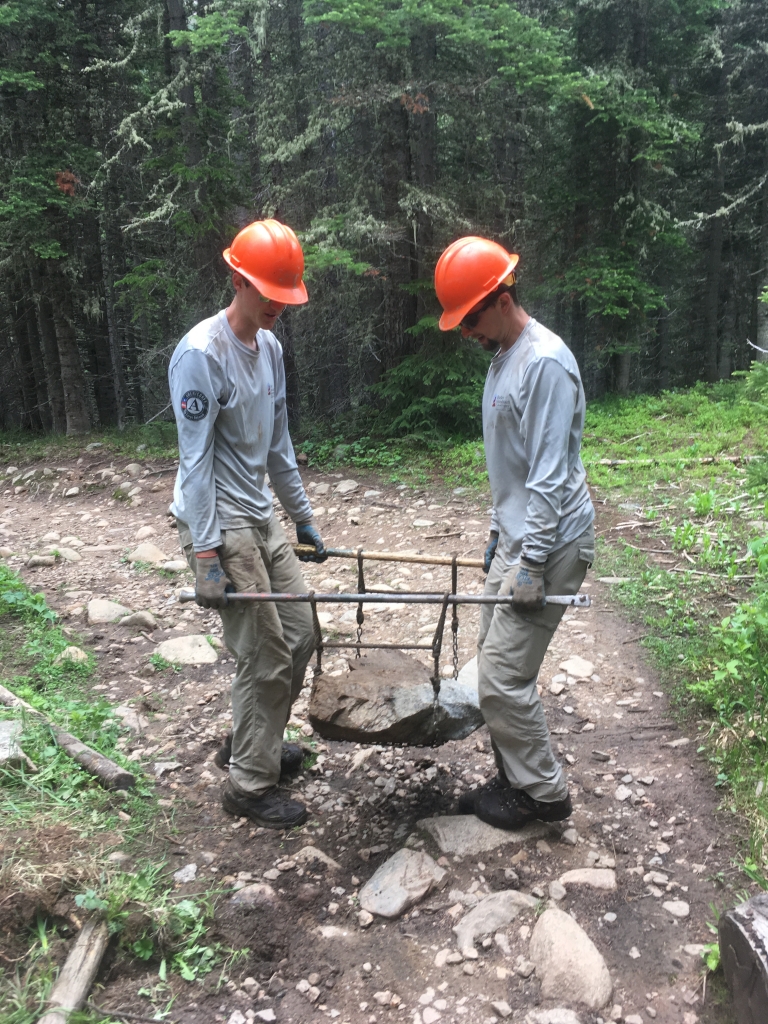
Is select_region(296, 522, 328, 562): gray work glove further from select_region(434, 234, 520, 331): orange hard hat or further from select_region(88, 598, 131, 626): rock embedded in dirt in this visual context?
select_region(88, 598, 131, 626): rock embedded in dirt

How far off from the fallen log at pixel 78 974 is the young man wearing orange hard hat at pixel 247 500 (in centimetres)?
99

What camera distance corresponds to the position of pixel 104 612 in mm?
5684

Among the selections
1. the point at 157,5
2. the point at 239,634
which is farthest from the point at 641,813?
the point at 157,5

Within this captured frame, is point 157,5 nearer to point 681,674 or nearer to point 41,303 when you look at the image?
point 41,303

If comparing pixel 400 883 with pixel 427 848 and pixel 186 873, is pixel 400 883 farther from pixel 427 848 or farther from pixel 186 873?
pixel 186 873

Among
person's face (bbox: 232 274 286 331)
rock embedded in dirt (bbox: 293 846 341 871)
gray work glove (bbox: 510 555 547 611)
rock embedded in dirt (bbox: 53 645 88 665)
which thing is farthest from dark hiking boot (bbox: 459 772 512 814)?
rock embedded in dirt (bbox: 53 645 88 665)

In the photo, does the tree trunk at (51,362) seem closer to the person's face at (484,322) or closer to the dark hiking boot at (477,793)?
the person's face at (484,322)

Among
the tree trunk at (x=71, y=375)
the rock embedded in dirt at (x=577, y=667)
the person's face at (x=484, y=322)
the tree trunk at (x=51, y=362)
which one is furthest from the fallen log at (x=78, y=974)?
the tree trunk at (x=51, y=362)

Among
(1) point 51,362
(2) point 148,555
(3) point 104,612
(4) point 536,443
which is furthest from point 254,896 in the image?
(1) point 51,362

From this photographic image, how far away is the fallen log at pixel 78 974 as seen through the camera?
85.7 inches

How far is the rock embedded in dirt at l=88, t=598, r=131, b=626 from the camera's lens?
5.59m

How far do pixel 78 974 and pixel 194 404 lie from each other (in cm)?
207

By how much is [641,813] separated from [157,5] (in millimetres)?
13126

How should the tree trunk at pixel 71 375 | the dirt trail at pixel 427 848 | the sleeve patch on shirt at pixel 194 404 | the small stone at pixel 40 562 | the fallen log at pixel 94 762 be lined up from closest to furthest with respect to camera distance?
the dirt trail at pixel 427 848
the sleeve patch on shirt at pixel 194 404
the fallen log at pixel 94 762
the small stone at pixel 40 562
the tree trunk at pixel 71 375
